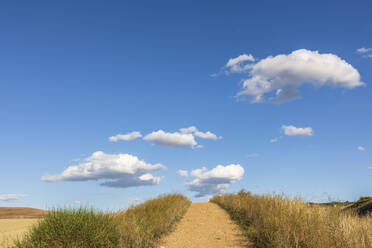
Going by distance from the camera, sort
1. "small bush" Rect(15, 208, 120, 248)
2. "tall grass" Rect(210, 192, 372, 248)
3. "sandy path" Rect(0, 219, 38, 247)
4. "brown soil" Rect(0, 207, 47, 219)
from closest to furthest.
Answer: "tall grass" Rect(210, 192, 372, 248), "small bush" Rect(15, 208, 120, 248), "sandy path" Rect(0, 219, 38, 247), "brown soil" Rect(0, 207, 47, 219)

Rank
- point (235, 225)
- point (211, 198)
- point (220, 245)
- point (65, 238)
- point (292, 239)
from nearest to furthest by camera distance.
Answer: point (65, 238) → point (292, 239) → point (220, 245) → point (235, 225) → point (211, 198)

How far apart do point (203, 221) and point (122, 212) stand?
20.8 ft

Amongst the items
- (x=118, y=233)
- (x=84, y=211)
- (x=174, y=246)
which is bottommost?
(x=174, y=246)

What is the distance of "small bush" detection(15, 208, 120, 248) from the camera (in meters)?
7.84

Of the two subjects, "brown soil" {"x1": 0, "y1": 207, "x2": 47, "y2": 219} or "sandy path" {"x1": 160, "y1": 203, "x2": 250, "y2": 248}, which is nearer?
"sandy path" {"x1": 160, "y1": 203, "x2": 250, "y2": 248}

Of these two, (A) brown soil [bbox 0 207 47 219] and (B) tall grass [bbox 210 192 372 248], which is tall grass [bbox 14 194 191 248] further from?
(A) brown soil [bbox 0 207 47 219]

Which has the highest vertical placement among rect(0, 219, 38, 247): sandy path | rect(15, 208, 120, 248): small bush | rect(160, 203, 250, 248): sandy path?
rect(15, 208, 120, 248): small bush

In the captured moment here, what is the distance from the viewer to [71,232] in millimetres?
8031

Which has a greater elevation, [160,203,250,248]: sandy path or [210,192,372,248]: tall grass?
[210,192,372,248]: tall grass

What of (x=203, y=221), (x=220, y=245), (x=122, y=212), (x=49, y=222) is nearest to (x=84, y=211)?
(x=49, y=222)

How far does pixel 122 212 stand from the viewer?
12.3 meters

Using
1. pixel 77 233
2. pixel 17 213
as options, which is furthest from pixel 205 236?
pixel 17 213

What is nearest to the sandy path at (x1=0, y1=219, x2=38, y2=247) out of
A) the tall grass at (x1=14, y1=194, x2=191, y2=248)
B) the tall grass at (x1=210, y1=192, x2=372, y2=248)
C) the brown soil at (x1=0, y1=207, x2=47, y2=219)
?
the tall grass at (x1=14, y1=194, x2=191, y2=248)

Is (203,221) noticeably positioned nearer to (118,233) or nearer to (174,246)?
(174,246)
